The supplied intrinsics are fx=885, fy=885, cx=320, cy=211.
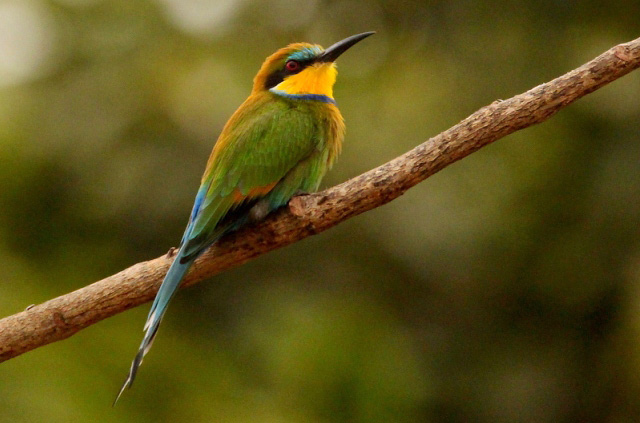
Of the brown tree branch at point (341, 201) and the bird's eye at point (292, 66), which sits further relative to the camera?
the bird's eye at point (292, 66)

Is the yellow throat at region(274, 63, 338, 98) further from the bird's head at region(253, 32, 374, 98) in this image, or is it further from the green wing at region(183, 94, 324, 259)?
the green wing at region(183, 94, 324, 259)

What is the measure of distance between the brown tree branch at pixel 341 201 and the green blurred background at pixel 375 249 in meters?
1.35

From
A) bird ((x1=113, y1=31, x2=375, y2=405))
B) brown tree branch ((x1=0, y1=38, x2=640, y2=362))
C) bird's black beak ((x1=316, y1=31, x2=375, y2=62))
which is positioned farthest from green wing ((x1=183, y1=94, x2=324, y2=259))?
bird's black beak ((x1=316, y1=31, x2=375, y2=62))

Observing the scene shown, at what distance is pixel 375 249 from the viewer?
496 centimetres

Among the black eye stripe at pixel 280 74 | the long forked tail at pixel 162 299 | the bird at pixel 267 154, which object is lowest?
the long forked tail at pixel 162 299

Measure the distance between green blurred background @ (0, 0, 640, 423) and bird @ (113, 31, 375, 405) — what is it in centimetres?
123

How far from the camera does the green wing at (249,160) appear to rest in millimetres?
3047

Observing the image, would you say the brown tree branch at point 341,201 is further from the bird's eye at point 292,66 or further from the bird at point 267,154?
the bird's eye at point 292,66

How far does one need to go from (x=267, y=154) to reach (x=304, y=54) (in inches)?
28.1

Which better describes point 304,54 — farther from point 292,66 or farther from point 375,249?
point 375,249

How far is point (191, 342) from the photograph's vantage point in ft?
15.3

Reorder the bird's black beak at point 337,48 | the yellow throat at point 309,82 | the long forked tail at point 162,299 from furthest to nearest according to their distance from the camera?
the bird's black beak at point 337,48, the yellow throat at point 309,82, the long forked tail at point 162,299

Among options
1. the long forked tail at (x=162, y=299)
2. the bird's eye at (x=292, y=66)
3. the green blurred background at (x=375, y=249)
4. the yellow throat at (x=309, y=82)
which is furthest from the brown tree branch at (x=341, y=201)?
the green blurred background at (x=375, y=249)

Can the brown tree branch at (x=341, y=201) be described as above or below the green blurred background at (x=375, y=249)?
above
